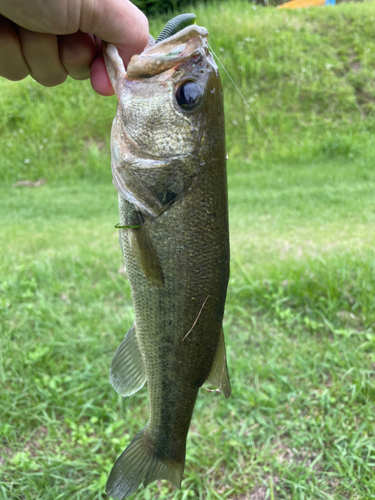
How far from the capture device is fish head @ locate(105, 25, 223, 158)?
122cm

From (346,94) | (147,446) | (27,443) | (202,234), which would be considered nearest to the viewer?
(202,234)

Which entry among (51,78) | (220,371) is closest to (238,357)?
(220,371)

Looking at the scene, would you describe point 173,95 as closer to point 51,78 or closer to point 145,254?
point 145,254

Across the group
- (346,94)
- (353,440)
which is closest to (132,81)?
(353,440)

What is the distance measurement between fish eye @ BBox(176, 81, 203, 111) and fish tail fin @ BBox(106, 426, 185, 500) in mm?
1226

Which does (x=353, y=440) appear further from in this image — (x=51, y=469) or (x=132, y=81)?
(x=132, y=81)

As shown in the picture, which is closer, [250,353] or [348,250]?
[250,353]

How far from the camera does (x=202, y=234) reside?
124 cm

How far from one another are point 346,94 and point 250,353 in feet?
26.2

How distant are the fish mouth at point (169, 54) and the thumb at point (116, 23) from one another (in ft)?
1.18

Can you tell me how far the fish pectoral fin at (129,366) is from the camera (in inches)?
58.2

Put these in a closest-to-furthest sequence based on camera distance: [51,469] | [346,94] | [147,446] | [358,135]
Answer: [147,446], [51,469], [358,135], [346,94]

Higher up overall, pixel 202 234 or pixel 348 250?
pixel 202 234

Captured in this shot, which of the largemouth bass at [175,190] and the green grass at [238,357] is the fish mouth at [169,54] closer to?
the largemouth bass at [175,190]
